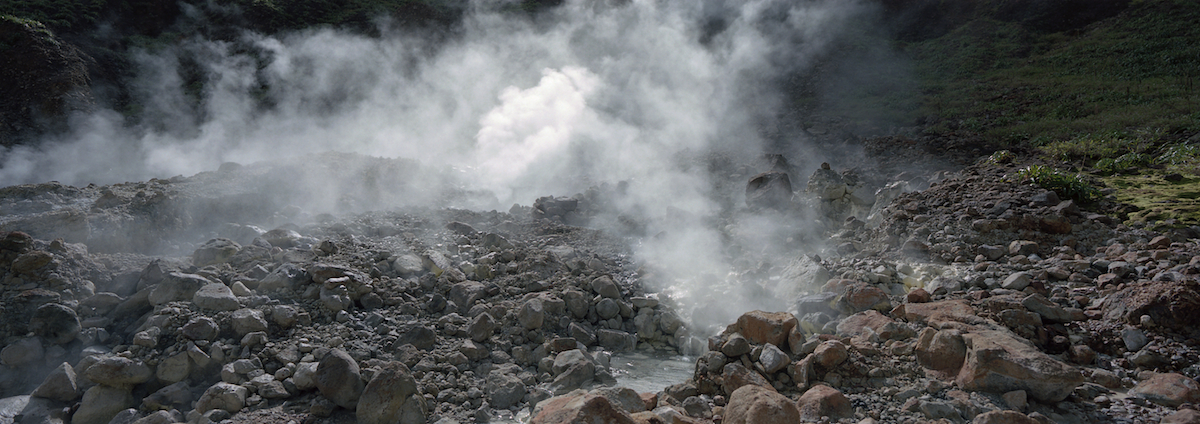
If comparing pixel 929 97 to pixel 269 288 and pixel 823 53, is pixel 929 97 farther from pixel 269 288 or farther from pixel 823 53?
pixel 269 288

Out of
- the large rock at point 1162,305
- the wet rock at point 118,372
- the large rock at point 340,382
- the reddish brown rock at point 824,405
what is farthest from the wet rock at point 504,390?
the large rock at point 1162,305

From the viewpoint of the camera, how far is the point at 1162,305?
161 inches

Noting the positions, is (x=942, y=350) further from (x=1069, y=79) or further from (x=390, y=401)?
(x=1069, y=79)

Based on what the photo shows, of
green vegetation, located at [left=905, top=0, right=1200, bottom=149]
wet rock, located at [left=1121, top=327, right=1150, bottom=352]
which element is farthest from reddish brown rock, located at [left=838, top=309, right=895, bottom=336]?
green vegetation, located at [left=905, top=0, right=1200, bottom=149]

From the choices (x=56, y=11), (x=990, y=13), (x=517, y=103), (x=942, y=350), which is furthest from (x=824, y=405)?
(x=990, y=13)

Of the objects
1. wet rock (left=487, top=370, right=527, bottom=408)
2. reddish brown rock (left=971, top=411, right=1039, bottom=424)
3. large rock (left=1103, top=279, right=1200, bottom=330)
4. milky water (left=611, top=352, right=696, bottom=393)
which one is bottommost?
milky water (left=611, top=352, right=696, bottom=393)

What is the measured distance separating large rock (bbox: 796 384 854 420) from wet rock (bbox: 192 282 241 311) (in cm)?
486

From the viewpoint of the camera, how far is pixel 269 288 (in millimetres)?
5430

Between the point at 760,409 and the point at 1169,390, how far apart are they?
2.68 m

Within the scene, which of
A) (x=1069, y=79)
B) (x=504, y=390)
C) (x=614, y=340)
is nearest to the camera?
(x=504, y=390)

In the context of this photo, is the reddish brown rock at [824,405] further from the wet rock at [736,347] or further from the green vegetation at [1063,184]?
the green vegetation at [1063,184]

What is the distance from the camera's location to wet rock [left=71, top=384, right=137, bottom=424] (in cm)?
409

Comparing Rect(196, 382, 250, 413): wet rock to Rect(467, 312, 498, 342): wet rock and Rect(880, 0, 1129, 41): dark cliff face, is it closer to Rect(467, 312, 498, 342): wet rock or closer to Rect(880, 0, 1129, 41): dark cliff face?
Rect(467, 312, 498, 342): wet rock

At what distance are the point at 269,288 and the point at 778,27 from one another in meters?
22.5
